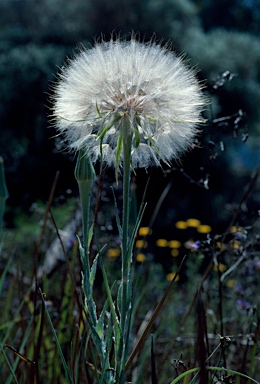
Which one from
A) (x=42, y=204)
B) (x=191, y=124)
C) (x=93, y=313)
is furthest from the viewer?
(x=42, y=204)

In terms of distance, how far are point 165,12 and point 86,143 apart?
6.86 metres

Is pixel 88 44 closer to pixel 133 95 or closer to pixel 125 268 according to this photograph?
pixel 133 95

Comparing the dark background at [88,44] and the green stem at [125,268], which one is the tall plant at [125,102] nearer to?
the green stem at [125,268]

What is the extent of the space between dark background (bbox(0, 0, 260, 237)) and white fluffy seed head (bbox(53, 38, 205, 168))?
4.51 m

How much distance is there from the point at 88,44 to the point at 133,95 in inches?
226

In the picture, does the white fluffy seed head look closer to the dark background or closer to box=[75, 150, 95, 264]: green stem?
box=[75, 150, 95, 264]: green stem

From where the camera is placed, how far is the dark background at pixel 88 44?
20.6 ft

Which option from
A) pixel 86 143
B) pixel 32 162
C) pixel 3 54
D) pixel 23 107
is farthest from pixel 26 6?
pixel 86 143

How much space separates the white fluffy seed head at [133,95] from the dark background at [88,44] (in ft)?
14.8

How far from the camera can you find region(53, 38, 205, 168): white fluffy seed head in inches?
37.3

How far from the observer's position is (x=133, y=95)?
0.94 m

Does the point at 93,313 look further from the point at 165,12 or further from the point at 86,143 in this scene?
the point at 165,12

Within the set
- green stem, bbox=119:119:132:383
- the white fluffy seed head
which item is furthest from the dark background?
green stem, bbox=119:119:132:383

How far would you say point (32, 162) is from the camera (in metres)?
6.60
